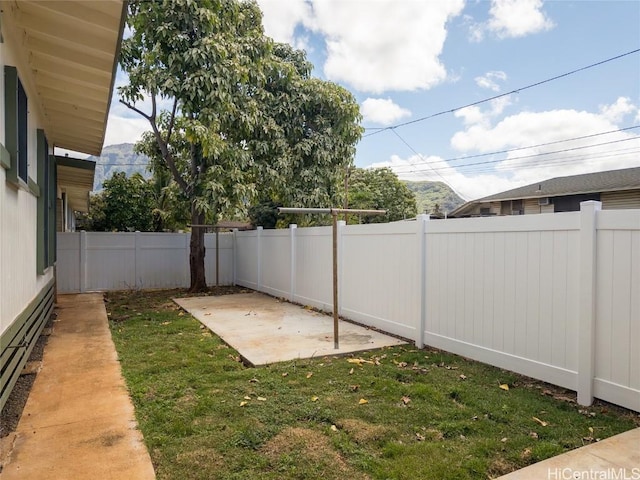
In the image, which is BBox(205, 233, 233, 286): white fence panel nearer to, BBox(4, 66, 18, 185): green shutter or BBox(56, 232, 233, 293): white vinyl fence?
BBox(56, 232, 233, 293): white vinyl fence

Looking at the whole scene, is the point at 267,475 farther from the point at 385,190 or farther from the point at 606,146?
the point at 385,190

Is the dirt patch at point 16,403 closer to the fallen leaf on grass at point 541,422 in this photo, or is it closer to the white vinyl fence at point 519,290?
the fallen leaf on grass at point 541,422

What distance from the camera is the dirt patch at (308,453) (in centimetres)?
260

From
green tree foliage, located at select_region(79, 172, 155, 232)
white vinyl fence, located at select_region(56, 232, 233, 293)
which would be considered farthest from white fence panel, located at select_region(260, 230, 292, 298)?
green tree foliage, located at select_region(79, 172, 155, 232)

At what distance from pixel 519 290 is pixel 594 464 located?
1947mm

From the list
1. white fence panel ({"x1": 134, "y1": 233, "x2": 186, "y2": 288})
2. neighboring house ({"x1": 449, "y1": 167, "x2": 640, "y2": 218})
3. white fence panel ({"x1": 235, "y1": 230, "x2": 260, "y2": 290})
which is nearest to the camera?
white fence panel ({"x1": 235, "y1": 230, "x2": 260, "y2": 290})

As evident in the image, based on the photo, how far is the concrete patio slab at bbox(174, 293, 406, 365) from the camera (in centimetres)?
529

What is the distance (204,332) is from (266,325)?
97 cm

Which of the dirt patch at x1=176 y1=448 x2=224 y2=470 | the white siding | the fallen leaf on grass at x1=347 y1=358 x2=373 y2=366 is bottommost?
the fallen leaf on grass at x1=347 y1=358 x2=373 y2=366

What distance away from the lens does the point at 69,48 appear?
4113 millimetres

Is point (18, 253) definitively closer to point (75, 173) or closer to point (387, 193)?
point (75, 173)

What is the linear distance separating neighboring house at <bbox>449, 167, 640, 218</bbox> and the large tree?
435 inches

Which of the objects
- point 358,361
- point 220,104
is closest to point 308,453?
point 358,361

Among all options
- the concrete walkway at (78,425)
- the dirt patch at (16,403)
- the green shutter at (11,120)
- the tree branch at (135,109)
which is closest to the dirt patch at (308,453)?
the concrete walkway at (78,425)
